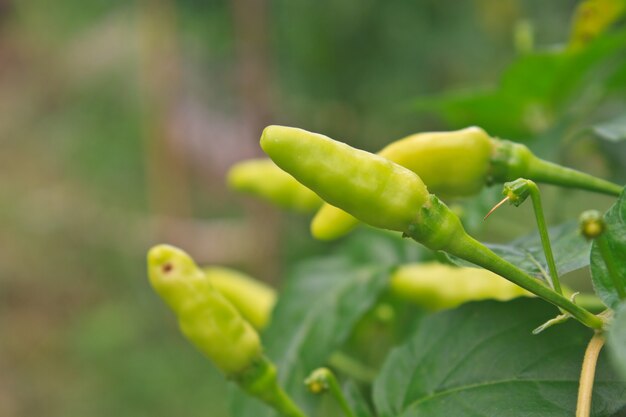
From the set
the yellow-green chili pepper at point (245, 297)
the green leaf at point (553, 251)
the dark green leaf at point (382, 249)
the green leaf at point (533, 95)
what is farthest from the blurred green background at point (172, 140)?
the green leaf at point (553, 251)

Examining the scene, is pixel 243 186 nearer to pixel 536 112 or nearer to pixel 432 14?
pixel 536 112

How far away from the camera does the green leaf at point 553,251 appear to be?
0.42 meters

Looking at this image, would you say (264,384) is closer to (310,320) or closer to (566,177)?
(310,320)

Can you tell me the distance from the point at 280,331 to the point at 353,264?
0.13 meters

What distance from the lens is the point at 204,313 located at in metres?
0.48

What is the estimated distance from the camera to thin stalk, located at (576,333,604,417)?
1.16ft

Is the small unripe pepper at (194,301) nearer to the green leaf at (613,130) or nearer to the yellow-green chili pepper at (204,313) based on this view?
the yellow-green chili pepper at (204,313)

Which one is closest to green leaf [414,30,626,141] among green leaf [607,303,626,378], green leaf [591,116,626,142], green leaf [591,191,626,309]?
green leaf [591,116,626,142]

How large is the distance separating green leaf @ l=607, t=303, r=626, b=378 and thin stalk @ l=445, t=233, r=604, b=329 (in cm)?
6

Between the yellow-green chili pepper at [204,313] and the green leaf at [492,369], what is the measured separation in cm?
9

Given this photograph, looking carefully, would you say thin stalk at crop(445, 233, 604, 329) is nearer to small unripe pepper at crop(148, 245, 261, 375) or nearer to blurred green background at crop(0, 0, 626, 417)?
small unripe pepper at crop(148, 245, 261, 375)

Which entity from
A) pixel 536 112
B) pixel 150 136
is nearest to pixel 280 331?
pixel 536 112

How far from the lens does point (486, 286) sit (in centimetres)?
60

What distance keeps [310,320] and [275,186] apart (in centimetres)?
20
